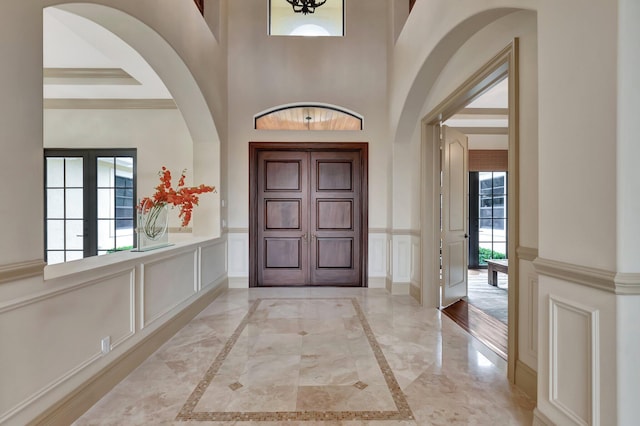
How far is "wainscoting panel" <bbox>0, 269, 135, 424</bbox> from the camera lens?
62.1 inches

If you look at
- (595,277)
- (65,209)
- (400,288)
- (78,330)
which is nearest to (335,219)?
(400,288)

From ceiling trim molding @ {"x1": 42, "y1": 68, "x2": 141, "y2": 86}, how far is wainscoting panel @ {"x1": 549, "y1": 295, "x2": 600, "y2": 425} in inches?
215

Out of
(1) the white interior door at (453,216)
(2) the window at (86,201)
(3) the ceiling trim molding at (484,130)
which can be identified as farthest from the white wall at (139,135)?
(3) the ceiling trim molding at (484,130)

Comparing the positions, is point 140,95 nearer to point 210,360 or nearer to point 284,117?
point 284,117

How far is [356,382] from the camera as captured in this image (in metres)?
2.43

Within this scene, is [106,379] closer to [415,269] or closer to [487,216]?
[415,269]

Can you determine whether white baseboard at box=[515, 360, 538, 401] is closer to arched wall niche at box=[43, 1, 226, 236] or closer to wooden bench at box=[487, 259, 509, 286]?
wooden bench at box=[487, 259, 509, 286]

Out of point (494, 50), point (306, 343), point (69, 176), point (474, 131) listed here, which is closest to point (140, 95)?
point (69, 176)

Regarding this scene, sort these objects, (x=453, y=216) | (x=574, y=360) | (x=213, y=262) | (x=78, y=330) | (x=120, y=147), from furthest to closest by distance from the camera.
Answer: (x=120, y=147) → (x=213, y=262) → (x=453, y=216) → (x=78, y=330) → (x=574, y=360)

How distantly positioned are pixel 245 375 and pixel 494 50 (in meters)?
3.19

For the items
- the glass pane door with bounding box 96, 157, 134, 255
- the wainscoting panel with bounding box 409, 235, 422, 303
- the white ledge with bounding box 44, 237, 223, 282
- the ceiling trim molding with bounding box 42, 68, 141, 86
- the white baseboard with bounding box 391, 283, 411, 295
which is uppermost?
the ceiling trim molding with bounding box 42, 68, 141, 86

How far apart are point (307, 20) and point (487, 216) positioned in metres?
5.49

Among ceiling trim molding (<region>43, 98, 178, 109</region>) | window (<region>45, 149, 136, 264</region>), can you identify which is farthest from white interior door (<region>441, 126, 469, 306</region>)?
window (<region>45, 149, 136, 264</region>)

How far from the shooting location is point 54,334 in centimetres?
183
